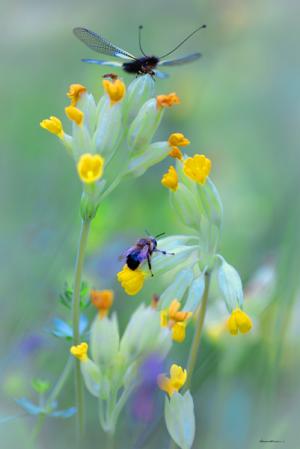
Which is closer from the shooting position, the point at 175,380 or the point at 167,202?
the point at 175,380

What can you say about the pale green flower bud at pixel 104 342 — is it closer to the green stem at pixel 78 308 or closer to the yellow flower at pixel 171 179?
the green stem at pixel 78 308

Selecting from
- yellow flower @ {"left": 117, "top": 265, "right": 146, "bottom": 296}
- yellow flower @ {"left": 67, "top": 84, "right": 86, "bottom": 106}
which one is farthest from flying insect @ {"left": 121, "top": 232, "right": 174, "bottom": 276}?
yellow flower @ {"left": 67, "top": 84, "right": 86, "bottom": 106}

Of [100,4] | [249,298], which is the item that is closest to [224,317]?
[249,298]

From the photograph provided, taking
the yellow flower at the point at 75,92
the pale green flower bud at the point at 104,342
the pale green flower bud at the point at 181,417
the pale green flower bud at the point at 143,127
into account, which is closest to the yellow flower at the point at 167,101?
the pale green flower bud at the point at 143,127

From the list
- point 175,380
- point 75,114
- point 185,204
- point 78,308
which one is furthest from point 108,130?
point 175,380

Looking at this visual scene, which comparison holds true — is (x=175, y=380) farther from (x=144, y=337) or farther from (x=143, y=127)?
(x=143, y=127)

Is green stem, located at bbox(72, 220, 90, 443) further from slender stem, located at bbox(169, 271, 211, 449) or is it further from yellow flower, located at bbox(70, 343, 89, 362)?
slender stem, located at bbox(169, 271, 211, 449)
